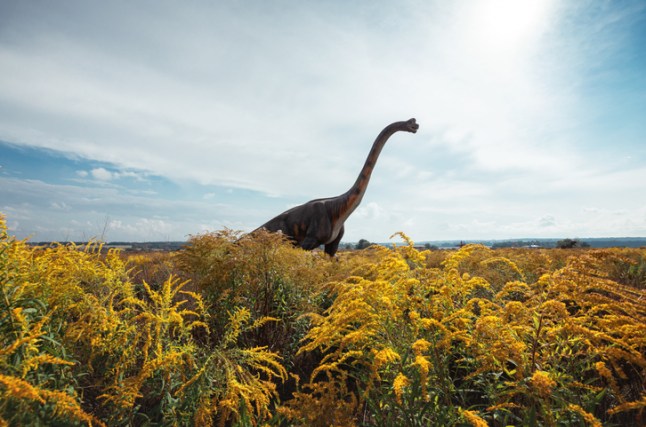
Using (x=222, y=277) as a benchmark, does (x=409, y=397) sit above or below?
below

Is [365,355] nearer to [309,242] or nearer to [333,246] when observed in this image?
[309,242]

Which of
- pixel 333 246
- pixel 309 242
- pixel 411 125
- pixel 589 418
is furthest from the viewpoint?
pixel 333 246

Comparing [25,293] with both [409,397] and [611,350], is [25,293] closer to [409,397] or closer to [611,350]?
[409,397]

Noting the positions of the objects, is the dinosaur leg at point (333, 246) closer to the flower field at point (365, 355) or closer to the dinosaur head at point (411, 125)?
the dinosaur head at point (411, 125)

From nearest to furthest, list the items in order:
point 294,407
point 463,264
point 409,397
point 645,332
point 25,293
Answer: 1. point 645,332
2. point 409,397
3. point 25,293
4. point 294,407
5. point 463,264

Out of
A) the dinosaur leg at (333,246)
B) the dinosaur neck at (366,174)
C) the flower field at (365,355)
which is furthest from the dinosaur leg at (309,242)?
the flower field at (365,355)

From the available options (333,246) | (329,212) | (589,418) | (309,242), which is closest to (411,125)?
(329,212)

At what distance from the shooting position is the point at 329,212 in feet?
27.2

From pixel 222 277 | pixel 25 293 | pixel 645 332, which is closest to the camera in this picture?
pixel 645 332

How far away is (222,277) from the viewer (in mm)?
3617

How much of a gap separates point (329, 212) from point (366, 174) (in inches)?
52.3

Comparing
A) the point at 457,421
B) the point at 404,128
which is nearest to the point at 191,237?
the point at 457,421

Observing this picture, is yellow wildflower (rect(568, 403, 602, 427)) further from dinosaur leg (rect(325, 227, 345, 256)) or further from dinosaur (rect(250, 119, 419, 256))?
dinosaur leg (rect(325, 227, 345, 256))

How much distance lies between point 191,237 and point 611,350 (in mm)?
4103
